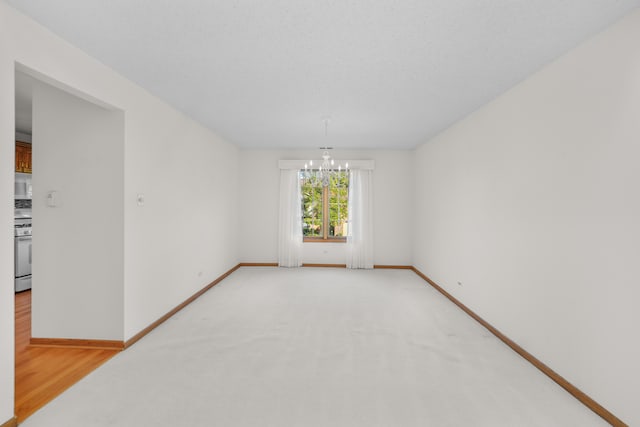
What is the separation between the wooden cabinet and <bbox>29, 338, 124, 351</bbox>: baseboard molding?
3.31 metres

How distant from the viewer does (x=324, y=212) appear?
6.71m

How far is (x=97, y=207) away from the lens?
9.18 ft

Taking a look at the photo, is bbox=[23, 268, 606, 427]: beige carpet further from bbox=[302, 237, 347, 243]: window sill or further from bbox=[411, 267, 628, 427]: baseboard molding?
bbox=[302, 237, 347, 243]: window sill

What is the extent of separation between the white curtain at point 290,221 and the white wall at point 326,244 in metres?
0.16

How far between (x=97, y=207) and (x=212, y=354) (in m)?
1.76

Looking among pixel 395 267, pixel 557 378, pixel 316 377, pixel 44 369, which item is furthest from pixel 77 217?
pixel 395 267

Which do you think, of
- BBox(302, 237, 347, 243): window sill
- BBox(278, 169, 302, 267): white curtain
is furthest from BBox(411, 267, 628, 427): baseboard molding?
BBox(278, 169, 302, 267): white curtain

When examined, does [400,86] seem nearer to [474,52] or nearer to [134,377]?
[474,52]

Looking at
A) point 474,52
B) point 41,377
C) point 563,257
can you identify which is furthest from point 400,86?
point 41,377

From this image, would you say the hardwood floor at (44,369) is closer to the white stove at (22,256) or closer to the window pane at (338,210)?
the white stove at (22,256)

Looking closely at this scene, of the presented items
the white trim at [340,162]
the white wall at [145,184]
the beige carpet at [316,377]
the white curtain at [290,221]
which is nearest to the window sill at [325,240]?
the white curtain at [290,221]

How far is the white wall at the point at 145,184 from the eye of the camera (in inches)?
71.2

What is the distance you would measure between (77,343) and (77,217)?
121 cm

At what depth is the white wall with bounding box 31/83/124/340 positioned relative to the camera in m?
2.79
